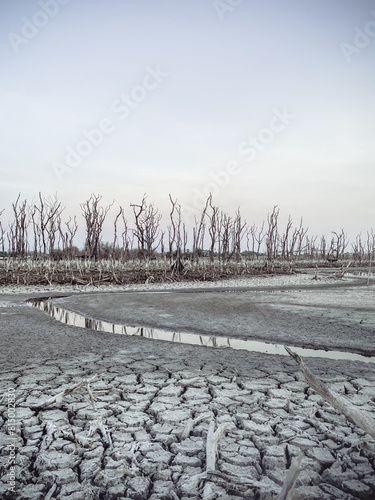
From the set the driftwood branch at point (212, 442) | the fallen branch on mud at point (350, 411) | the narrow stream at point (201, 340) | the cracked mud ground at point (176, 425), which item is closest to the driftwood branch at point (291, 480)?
the cracked mud ground at point (176, 425)

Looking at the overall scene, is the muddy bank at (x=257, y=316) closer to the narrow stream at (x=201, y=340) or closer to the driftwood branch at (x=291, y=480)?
the narrow stream at (x=201, y=340)

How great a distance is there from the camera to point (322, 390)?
7.60 feet

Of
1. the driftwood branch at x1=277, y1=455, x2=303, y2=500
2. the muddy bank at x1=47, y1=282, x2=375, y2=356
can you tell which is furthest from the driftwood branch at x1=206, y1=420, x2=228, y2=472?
the muddy bank at x1=47, y1=282, x2=375, y2=356

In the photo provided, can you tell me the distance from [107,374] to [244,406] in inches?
64.4

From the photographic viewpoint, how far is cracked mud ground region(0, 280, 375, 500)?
2.28 meters

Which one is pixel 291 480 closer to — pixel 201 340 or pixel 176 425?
pixel 176 425

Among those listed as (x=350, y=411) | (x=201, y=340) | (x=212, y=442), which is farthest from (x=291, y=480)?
(x=201, y=340)

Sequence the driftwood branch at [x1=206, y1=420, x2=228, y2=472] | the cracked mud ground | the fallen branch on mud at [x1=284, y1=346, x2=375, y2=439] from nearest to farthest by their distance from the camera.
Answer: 1. the fallen branch on mud at [x1=284, y1=346, x2=375, y2=439]
2. the cracked mud ground
3. the driftwood branch at [x1=206, y1=420, x2=228, y2=472]

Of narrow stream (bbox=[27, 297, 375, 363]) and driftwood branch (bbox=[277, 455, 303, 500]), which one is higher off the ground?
driftwood branch (bbox=[277, 455, 303, 500])

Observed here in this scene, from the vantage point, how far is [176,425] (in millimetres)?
3018

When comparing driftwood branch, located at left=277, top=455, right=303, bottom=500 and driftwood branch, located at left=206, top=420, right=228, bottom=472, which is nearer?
driftwood branch, located at left=277, top=455, right=303, bottom=500

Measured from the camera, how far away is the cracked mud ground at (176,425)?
2281mm

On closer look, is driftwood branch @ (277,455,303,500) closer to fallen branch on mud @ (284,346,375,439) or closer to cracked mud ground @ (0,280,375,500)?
cracked mud ground @ (0,280,375,500)

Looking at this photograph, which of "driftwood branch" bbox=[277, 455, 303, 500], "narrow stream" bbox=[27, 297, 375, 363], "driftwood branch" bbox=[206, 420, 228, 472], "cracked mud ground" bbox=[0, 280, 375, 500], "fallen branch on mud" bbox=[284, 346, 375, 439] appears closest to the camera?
"driftwood branch" bbox=[277, 455, 303, 500]
